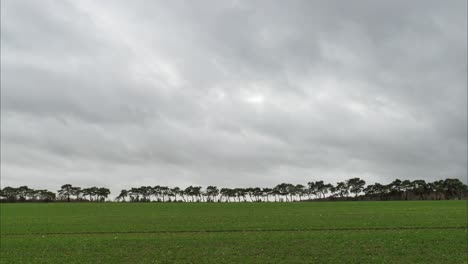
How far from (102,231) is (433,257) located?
3379cm

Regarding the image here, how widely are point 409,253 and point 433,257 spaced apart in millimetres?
1679

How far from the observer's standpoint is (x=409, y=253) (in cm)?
2709

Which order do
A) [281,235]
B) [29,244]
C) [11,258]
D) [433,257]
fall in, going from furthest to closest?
[281,235] < [29,244] < [11,258] < [433,257]

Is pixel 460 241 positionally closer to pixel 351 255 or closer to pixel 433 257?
pixel 433 257

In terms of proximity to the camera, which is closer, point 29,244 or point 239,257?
point 239,257

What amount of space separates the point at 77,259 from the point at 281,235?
1777cm

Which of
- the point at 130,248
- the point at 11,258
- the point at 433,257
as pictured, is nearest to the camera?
the point at 433,257

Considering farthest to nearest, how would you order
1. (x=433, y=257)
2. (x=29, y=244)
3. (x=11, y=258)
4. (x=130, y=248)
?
(x=29, y=244)
(x=130, y=248)
(x=11, y=258)
(x=433, y=257)

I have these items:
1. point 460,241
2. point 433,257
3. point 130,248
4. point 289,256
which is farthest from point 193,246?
point 460,241

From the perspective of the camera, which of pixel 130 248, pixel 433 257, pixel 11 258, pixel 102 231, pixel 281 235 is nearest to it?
pixel 433 257

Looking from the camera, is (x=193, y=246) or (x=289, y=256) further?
(x=193, y=246)

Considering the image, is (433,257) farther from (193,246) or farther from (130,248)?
(130,248)

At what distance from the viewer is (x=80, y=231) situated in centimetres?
4753

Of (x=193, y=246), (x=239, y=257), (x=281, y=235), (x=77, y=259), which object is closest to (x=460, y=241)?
(x=281, y=235)
